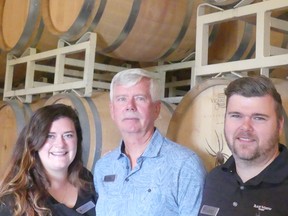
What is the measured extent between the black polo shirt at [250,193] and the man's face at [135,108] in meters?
0.48

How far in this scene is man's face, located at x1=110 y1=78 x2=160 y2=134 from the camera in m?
2.30

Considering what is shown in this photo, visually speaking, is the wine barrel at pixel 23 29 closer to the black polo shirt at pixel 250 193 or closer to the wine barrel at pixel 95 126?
the wine barrel at pixel 95 126

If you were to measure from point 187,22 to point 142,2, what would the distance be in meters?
0.40

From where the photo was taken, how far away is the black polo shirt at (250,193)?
70.0 inches

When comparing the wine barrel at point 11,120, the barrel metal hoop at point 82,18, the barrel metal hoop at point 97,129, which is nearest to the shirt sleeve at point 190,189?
the barrel metal hoop at point 97,129

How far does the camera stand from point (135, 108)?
7.58 ft

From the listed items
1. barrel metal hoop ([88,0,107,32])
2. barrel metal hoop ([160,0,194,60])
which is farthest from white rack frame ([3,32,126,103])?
barrel metal hoop ([160,0,194,60])

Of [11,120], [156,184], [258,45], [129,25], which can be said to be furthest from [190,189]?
[11,120]

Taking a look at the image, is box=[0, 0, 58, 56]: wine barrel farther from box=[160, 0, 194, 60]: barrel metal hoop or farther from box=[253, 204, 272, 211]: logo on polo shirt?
box=[253, 204, 272, 211]: logo on polo shirt

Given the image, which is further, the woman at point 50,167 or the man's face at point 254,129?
the woman at point 50,167

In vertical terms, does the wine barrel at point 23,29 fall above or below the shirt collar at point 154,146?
above

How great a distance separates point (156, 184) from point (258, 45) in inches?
36.6

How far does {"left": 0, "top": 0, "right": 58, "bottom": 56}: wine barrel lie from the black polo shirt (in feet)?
8.54

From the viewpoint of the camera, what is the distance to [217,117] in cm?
262
